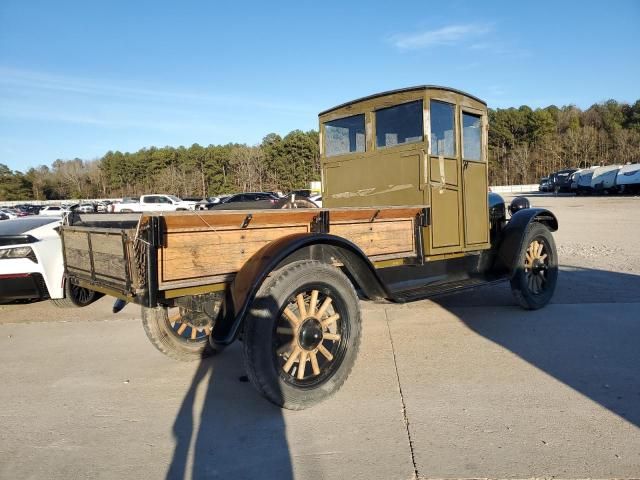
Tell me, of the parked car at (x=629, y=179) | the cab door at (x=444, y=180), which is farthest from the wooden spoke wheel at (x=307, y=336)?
the parked car at (x=629, y=179)

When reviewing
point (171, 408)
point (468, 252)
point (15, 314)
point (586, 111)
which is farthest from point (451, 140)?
point (586, 111)

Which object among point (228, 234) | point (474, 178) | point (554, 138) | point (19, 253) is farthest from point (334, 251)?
point (554, 138)

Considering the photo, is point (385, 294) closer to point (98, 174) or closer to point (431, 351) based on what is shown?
point (431, 351)

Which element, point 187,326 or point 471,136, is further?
point 471,136

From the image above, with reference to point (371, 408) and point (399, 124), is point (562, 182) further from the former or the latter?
point (371, 408)

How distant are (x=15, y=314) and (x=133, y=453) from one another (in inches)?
177

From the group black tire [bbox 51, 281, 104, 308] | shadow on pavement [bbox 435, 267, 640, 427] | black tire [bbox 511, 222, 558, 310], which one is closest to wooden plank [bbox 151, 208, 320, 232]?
black tire [bbox 51, 281, 104, 308]

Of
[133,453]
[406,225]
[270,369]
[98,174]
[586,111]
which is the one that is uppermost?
[586,111]

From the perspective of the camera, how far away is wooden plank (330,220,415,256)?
11.8 ft

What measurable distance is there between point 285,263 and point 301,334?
49cm

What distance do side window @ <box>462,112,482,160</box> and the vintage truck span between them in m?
0.02

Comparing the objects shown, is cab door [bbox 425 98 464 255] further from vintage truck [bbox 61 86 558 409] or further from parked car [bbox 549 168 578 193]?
parked car [bbox 549 168 578 193]

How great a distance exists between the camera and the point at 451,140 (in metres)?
4.62

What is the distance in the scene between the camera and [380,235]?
3801mm
